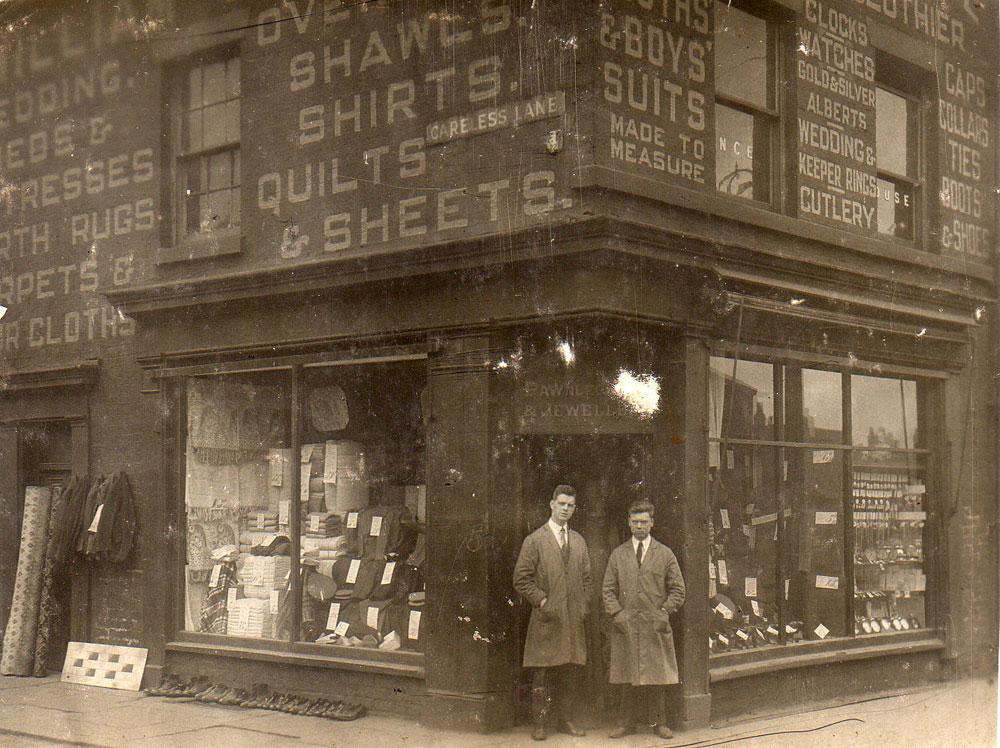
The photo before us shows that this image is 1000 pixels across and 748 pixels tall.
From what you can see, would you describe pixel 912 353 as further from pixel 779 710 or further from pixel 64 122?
pixel 64 122

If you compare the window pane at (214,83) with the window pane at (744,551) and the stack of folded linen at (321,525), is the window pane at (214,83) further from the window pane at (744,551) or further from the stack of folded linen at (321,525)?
the window pane at (744,551)

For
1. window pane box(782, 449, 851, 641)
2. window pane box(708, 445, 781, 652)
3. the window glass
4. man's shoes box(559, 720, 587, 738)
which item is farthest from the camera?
window pane box(782, 449, 851, 641)

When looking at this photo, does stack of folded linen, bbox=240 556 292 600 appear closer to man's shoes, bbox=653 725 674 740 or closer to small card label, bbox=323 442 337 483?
small card label, bbox=323 442 337 483

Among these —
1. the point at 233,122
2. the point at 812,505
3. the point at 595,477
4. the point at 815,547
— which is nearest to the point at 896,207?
the point at 812,505

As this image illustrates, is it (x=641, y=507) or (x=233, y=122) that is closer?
(x=641, y=507)

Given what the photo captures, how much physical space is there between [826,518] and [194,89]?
7.74m

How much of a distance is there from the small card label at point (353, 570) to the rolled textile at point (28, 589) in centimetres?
372

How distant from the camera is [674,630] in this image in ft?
28.4

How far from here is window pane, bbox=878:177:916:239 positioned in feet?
34.1

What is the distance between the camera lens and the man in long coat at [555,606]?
840 cm

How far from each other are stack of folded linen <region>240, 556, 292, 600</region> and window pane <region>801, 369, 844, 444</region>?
5243 mm

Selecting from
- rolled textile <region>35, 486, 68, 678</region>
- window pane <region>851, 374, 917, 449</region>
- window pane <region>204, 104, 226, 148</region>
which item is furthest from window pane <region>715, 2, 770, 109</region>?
rolled textile <region>35, 486, 68, 678</region>

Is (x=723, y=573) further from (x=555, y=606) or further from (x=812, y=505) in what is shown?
(x=555, y=606)

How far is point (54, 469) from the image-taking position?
1160 cm
